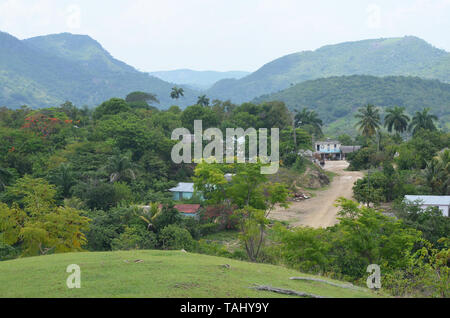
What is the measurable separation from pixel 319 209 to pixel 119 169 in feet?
51.4

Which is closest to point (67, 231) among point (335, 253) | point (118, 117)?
point (335, 253)

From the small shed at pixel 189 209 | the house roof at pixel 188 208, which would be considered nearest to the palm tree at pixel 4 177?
the house roof at pixel 188 208

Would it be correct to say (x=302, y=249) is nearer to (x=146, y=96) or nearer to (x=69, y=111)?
(x=69, y=111)

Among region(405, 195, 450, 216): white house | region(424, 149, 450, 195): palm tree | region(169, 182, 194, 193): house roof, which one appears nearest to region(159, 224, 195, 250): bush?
region(169, 182, 194, 193): house roof

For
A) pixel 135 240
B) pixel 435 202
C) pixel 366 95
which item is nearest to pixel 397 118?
pixel 435 202

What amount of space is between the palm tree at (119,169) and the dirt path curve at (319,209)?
37.2 feet

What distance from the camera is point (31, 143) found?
3694cm

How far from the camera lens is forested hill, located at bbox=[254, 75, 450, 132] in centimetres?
12706

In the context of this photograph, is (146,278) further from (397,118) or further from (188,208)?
(397,118)

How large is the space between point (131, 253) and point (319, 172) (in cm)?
3123

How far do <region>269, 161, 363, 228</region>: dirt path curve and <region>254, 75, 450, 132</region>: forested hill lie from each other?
89363 millimetres

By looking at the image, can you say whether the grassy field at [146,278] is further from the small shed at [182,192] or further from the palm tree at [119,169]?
the small shed at [182,192]

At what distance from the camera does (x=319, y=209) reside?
3147cm
